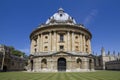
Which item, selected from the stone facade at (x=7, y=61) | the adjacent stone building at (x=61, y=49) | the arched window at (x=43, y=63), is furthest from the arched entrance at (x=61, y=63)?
the stone facade at (x=7, y=61)

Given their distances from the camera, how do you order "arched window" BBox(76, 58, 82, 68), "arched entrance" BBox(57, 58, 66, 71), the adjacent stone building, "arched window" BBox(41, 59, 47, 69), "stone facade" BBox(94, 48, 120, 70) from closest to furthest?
the adjacent stone building, "arched entrance" BBox(57, 58, 66, 71), "arched window" BBox(41, 59, 47, 69), "arched window" BBox(76, 58, 82, 68), "stone facade" BBox(94, 48, 120, 70)

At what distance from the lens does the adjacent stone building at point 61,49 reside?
4809cm

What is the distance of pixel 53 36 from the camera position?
5422 centimetres

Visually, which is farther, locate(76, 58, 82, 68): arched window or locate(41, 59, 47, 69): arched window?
locate(76, 58, 82, 68): arched window

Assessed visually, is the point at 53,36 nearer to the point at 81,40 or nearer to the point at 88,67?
the point at 81,40

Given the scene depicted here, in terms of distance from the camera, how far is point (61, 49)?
52.5 m

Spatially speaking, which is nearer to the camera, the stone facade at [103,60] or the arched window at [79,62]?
the arched window at [79,62]

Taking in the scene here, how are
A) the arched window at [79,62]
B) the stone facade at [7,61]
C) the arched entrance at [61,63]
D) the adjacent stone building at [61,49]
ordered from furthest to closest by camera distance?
1. the stone facade at [7,61]
2. the arched window at [79,62]
3. the arched entrance at [61,63]
4. the adjacent stone building at [61,49]

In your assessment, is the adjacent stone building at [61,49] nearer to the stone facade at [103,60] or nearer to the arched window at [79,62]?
the arched window at [79,62]

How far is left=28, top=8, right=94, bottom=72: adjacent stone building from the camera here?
48.1 metres

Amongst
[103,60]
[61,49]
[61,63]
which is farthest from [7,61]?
[103,60]

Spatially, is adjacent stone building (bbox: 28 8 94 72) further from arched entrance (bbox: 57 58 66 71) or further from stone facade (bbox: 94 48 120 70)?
stone facade (bbox: 94 48 120 70)

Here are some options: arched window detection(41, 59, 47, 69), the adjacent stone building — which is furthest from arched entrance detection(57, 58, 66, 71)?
arched window detection(41, 59, 47, 69)

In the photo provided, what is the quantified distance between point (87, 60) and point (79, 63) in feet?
9.94
